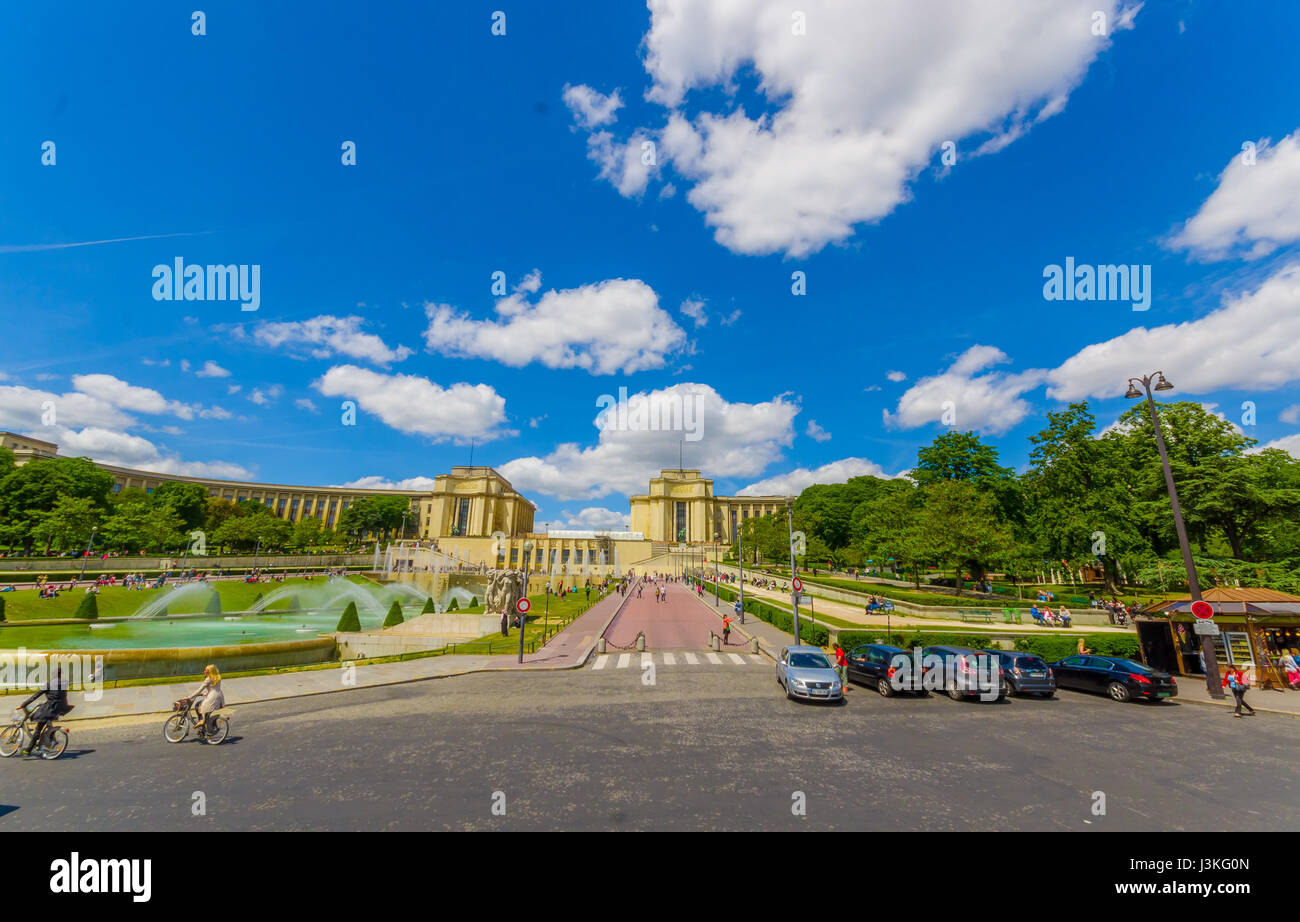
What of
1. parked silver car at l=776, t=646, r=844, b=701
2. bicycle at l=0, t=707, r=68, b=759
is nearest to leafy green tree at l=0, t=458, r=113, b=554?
bicycle at l=0, t=707, r=68, b=759

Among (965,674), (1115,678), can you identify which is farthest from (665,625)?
(1115,678)

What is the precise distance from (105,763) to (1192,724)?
991 inches

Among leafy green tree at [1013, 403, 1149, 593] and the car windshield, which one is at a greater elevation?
leafy green tree at [1013, 403, 1149, 593]

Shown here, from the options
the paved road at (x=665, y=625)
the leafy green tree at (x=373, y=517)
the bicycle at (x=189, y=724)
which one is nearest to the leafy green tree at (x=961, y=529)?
the paved road at (x=665, y=625)

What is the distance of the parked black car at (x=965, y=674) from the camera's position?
57.7 ft

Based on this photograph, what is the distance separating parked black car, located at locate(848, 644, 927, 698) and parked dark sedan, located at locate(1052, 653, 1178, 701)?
5.79m

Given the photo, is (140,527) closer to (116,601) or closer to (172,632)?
(116,601)

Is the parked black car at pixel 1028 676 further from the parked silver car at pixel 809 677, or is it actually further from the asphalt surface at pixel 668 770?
the parked silver car at pixel 809 677

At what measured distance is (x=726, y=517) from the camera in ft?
574

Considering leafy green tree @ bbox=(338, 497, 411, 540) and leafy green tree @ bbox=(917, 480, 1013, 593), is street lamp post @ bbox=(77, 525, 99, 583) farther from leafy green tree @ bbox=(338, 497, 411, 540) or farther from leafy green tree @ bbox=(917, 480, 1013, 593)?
leafy green tree @ bbox=(917, 480, 1013, 593)

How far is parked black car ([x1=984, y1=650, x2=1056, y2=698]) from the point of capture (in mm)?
17906

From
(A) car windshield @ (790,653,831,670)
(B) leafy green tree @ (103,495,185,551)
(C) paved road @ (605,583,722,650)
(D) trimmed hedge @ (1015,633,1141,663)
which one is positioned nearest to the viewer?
(A) car windshield @ (790,653,831,670)

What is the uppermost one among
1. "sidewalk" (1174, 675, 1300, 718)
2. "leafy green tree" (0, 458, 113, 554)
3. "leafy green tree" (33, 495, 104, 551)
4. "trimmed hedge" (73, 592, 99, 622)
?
"leafy green tree" (0, 458, 113, 554)

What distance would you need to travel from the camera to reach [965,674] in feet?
58.0
